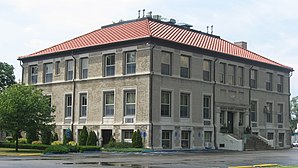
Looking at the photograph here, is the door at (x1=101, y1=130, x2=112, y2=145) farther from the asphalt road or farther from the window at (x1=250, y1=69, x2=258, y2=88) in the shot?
the window at (x1=250, y1=69, x2=258, y2=88)

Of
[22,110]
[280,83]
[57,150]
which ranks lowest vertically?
[57,150]

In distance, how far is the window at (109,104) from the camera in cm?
4484

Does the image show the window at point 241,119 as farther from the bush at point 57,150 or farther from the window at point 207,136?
the bush at point 57,150

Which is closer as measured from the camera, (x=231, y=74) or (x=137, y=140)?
(x=137, y=140)

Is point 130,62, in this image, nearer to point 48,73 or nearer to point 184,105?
point 184,105

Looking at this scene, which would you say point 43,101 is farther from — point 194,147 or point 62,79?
point 194,147

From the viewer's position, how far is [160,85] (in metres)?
42.6

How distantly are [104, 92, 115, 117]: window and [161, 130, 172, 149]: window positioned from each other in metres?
5.29

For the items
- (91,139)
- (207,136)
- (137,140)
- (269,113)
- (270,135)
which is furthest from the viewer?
(269,113)

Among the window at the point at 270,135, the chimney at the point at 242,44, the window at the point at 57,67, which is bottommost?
the window at the point at 270,135

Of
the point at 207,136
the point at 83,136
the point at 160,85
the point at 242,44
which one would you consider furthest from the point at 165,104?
the point at 242,44

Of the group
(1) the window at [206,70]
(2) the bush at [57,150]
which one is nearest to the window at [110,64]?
(1) the window at [206,70]

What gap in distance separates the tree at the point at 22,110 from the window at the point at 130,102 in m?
7.11

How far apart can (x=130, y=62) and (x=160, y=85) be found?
357 centimetres
